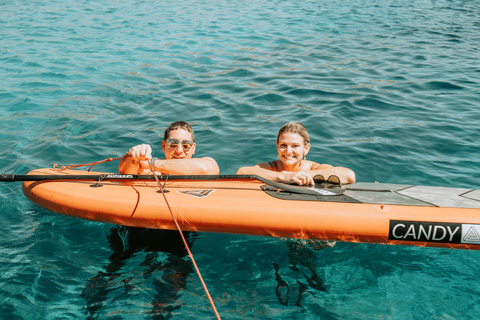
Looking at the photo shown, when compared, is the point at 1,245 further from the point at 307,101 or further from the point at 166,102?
the point at 307,101

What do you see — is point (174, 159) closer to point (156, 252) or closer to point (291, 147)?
point (156, 252)

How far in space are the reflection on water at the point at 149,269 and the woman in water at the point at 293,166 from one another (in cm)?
90

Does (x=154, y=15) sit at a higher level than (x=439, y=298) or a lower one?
higher

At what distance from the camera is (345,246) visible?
3639 mm

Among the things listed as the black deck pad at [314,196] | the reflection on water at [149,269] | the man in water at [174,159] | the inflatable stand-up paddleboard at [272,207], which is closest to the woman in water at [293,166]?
the inflatable stand-up paddleboard at [272,207]

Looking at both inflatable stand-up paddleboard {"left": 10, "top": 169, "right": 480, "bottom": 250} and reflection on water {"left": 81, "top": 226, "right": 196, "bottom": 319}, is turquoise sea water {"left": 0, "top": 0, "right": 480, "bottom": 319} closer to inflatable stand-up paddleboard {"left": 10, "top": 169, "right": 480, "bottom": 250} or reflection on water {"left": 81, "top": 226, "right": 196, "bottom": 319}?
reflection on water {"left": 81, "top": 226, "right": 196, "bottom": 319}

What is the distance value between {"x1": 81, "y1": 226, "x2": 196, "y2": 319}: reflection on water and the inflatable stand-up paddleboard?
0.37 metres

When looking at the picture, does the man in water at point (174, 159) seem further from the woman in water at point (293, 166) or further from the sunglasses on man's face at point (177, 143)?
the woman in water at point (293, 166)

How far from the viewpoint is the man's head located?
13.0 ft

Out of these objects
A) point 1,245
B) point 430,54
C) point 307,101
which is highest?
point 430,54

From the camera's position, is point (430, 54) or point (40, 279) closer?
point (40, 279)

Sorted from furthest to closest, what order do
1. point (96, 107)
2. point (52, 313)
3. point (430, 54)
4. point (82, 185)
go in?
1. point (430, 54)
2. point (96, 107)
3. point (82, 185)
4. point (52, 313)

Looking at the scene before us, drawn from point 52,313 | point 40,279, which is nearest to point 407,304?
point 52,313

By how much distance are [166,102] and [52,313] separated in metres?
5.24
